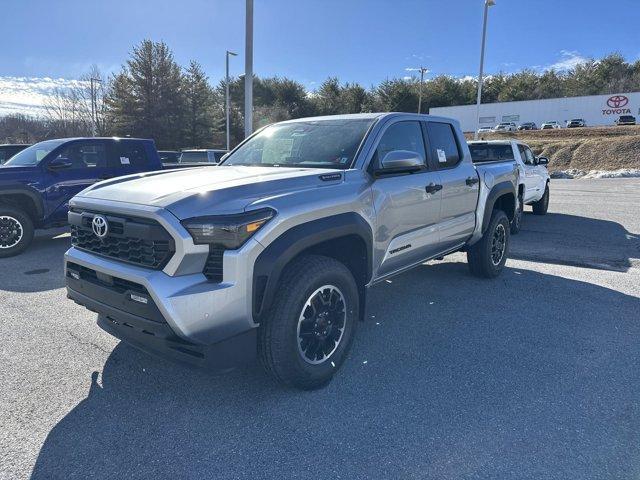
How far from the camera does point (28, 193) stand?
7414 mm

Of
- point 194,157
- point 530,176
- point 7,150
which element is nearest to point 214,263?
point 530,176

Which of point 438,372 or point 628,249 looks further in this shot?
point 628,249

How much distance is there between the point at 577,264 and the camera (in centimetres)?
702

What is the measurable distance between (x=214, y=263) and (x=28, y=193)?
20.7ft

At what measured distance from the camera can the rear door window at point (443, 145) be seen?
183 inches

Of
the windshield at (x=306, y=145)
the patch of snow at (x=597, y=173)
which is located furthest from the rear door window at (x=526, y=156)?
the patch of snow at (x=597, y=173)

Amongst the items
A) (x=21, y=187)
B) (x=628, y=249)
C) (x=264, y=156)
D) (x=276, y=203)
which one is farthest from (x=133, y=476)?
(x=628, y=249)

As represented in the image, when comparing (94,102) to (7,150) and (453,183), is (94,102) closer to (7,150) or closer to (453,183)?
(7,150)

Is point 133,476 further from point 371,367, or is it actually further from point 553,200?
point 553,200

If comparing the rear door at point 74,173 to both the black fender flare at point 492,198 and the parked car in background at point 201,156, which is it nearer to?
the black fender flare at point 492,198

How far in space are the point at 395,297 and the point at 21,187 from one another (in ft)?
20.3

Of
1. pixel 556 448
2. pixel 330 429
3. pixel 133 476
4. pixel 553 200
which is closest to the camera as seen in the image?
pixel 133 476

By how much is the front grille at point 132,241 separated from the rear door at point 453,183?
2834 mm

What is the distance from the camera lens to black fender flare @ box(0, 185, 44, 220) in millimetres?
7270
